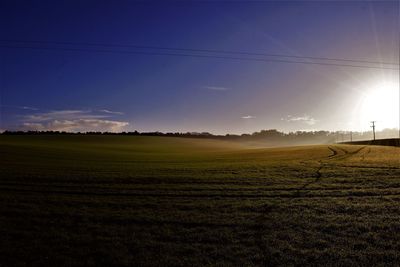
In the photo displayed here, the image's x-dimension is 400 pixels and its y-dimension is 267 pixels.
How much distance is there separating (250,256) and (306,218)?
463cm

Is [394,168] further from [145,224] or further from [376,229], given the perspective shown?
[145,224]

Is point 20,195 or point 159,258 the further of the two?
point 20,195

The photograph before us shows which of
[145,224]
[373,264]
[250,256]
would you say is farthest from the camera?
[145,224]

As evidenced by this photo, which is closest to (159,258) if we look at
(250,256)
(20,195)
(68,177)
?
(250,256)

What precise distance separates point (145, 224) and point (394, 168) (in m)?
22.9

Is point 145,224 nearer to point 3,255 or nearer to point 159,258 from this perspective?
point 159,258

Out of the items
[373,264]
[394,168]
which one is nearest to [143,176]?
[373,264]

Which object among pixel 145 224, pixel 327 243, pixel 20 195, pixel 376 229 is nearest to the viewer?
pixel 327 243

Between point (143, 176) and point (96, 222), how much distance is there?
12.1m

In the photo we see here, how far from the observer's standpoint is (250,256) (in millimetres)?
8875

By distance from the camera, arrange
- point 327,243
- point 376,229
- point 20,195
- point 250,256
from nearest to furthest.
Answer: point 250,256 < point 327,243 < point 376,229 < point 20,195

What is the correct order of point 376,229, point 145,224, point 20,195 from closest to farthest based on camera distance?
point 376,229, point 145,224, point 20,195

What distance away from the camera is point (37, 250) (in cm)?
941

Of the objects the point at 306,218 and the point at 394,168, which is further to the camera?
the point at 394,168
